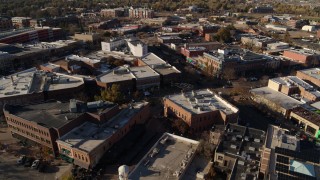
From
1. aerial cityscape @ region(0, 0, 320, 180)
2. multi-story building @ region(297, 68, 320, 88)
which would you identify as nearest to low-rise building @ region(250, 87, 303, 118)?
aerial cityscape @ region(0, 0, 320, 180)

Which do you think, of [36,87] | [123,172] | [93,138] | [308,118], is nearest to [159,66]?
[36,87]

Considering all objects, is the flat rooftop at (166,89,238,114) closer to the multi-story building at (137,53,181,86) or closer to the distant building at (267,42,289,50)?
the multi-story building at (137,53,181,86)

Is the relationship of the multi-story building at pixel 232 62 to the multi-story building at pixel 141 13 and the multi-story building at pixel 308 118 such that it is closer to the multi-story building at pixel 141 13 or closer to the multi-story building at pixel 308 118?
the multi-story building at pixel 308 118

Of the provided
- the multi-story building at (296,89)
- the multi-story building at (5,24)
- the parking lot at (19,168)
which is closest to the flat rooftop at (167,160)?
the parking lot at (19,168)

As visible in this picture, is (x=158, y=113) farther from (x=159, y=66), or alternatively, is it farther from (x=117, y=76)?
(x=159, y=66)

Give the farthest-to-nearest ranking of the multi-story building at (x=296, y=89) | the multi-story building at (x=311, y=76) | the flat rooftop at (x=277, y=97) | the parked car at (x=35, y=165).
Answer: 1. the multi-story building at (x=311, y=76)
2. the multi-story building at (x=296, y=89)
3. the flat rooftop at (x=277, y=97)
4. the parked car at (x=35, y=165)
